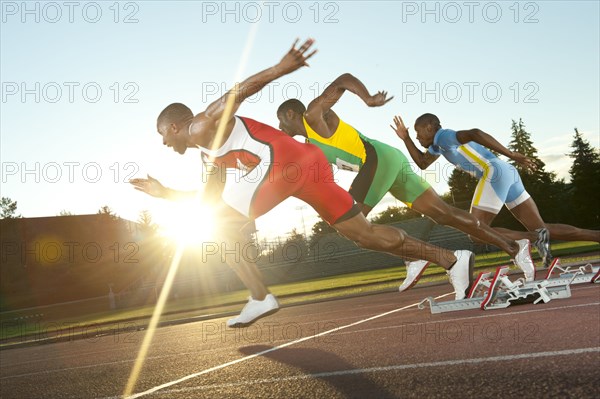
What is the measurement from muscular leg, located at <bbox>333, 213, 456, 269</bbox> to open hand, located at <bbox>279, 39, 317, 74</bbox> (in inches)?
46.2

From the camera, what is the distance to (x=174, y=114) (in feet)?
11.9

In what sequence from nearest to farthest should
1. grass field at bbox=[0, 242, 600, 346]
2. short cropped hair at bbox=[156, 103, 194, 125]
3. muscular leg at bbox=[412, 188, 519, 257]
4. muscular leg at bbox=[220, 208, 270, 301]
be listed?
short cropped hair at bbox=[156, 103, 194, 125]
muscular leg at bbox=[220, 208, 270, 301]
muscular leg at bbox=[412, 188, 519, 257]
grass field at bbox=[0, 242, 600, 346]

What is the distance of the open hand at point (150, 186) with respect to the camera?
14.5ft

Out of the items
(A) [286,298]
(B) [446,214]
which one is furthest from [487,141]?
(A) [286,298]

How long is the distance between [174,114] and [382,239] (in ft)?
5.61

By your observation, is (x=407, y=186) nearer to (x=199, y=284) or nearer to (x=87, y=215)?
(x=199, y=284)

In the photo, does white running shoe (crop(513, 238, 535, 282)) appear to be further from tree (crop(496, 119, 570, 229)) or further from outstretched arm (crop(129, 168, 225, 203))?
tree (crop(496, 119, 570, 229))

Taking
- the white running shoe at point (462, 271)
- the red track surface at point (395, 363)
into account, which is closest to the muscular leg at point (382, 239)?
the white running shoe at point (462, 271)

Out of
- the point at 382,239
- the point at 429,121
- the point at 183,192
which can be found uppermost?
the point at 429,121

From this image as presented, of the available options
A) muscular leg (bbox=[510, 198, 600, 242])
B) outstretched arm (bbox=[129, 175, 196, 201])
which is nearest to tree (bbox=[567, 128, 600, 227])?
muscular leg (bbox=[510, 198, 600, 242])

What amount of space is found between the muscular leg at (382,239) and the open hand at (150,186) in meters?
1.44

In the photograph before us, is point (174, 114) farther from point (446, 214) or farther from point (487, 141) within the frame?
point (487, 141)

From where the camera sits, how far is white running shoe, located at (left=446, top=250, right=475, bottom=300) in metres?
5.19

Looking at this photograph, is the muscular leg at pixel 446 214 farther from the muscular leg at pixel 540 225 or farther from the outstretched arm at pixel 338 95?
the muscular leg at pixel 540 225
